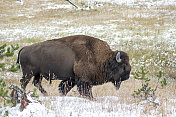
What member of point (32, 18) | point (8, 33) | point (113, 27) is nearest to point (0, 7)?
point (32, 18)

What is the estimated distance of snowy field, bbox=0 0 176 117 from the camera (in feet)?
14.3

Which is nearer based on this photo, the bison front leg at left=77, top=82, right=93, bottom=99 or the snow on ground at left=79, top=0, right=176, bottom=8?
the bison front leg at left=77, top=82, right=93, bottom=99

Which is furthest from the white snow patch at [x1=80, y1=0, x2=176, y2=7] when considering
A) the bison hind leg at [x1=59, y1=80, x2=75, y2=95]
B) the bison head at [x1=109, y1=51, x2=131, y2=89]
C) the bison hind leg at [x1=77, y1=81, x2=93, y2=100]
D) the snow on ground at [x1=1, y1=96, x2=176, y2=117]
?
the snow on ground at [x1=1, y1=96, x2=176, y2=117]

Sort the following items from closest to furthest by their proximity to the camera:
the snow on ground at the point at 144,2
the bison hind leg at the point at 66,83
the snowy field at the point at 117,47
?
the snowy field at the point at 117,47
the bison hind leg at the point at 66,83
the snow on ground at the point at 144,2

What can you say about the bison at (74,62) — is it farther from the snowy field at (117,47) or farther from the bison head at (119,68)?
the snowy field at (117,47)

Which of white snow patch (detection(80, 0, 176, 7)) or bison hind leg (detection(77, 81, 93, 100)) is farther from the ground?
white snow patch (detection(80, 0, 176, 7))

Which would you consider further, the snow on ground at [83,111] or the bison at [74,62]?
the bison at [74,62]

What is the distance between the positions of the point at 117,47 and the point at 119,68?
1125cm

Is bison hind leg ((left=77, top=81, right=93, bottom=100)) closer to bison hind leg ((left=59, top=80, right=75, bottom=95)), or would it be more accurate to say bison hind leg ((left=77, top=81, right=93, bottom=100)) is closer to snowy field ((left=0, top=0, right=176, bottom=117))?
snowy field ((left=0, top=0, right=176, bottom=117))

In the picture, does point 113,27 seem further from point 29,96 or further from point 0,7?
point 0,7

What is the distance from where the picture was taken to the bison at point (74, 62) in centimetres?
688

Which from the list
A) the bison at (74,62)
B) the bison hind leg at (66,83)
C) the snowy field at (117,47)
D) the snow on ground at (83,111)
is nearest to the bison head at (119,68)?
the bison at (74,62)

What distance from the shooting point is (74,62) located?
6.89m

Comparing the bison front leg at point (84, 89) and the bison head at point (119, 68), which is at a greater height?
the bison head at point (119, 68)
